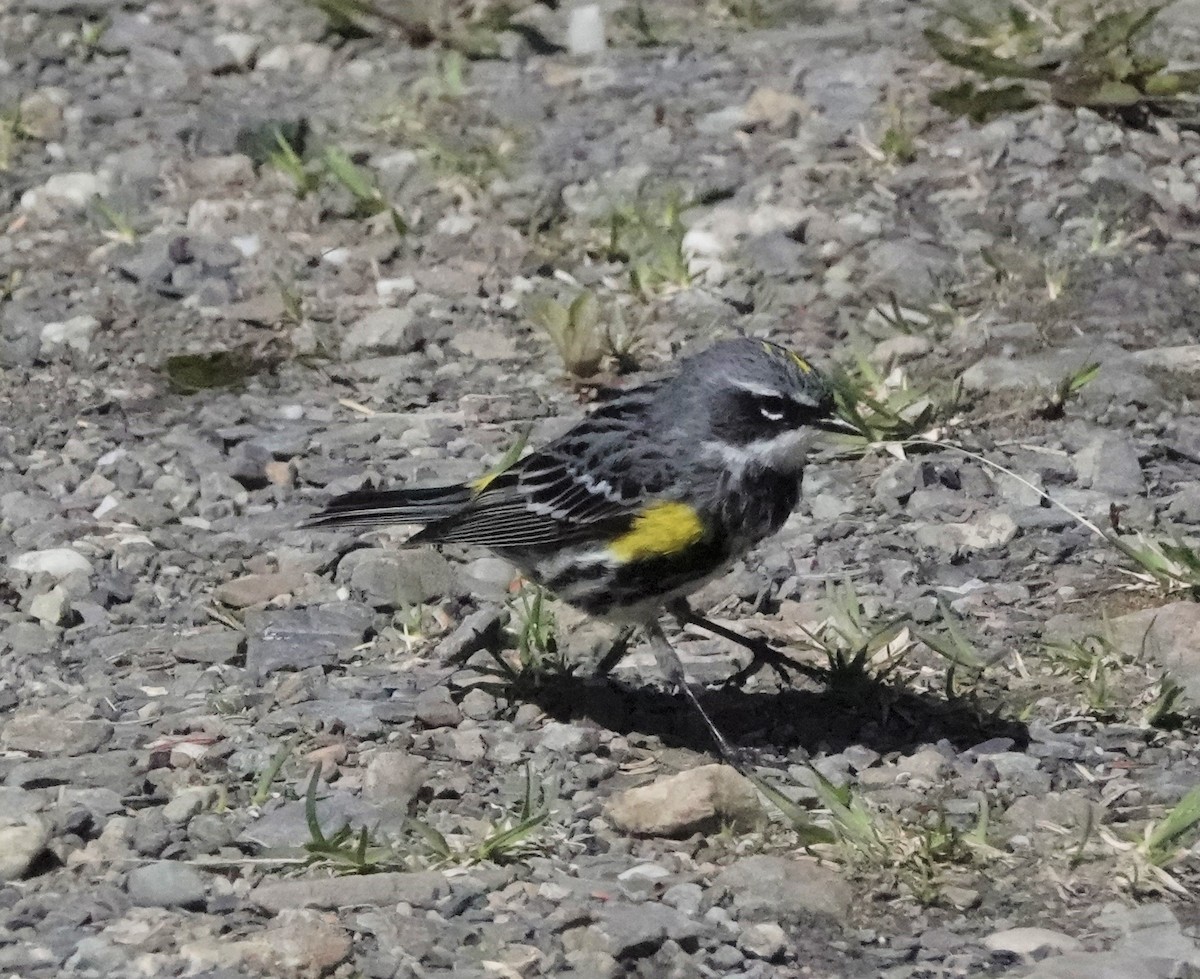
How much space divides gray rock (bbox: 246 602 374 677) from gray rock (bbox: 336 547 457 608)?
0.08 metres

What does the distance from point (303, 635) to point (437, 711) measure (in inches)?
23.2

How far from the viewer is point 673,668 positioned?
5.04m

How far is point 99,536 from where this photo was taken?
5.91 m

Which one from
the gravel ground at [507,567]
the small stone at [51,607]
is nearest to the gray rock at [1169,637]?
the gravel ground at [507,567]

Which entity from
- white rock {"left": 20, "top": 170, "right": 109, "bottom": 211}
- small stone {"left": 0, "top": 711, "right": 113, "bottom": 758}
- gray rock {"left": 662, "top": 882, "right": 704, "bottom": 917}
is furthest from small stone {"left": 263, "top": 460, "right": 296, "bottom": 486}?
gray rock {"left": 662, "top": 882, "right": 704, "bottom": 917}

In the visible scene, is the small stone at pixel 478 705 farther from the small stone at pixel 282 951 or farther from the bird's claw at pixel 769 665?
the small stone at pixel 282 951

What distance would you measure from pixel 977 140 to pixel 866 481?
7.45ft

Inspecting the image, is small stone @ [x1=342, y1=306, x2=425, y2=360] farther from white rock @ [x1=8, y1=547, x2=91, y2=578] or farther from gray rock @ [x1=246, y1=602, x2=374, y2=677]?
gray rock @ [x1=246, y1=602, x2=374, y2=677]

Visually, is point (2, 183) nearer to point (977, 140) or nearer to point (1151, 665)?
point (977, 140)

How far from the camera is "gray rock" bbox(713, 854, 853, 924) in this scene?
4016 mm

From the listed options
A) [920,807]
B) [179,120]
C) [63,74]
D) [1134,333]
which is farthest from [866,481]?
[63,74]

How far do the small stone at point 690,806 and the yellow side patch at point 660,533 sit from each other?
69cm

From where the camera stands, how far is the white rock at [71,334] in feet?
23.2

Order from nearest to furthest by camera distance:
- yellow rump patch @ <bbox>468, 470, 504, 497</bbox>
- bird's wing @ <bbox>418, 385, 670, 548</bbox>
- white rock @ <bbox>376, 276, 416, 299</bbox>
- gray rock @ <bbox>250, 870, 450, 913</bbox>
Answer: gray rock @ <bbox>250, 870, 450, 913</bbox> → bird's wing @ <bbox>418, 385, 670, 548</bbox> → yellow rump patch @ <bbox>468, 470, 504, 497</bbox> → white rock @ <bbox>376, 276, 416, 299</bbox>
